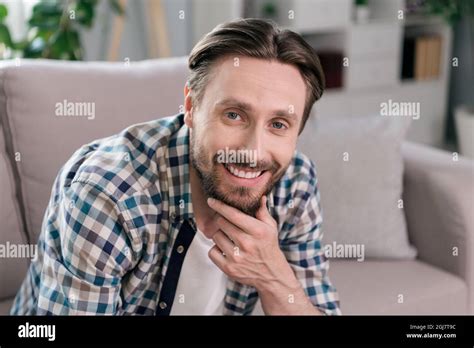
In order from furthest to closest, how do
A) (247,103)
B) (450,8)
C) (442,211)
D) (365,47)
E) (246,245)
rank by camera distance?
(365,47), (450,8), (442,211), (246,245), (247,103)

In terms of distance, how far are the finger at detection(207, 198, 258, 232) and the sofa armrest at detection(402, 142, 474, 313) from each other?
0.63m

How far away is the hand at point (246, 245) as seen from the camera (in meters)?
1.00

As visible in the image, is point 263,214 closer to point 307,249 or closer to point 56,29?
point 307,249

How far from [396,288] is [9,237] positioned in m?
0.78

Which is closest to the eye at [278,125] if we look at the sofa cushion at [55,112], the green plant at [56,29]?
the sofa cushion at [55,112]

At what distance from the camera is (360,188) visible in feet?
→ 4.91

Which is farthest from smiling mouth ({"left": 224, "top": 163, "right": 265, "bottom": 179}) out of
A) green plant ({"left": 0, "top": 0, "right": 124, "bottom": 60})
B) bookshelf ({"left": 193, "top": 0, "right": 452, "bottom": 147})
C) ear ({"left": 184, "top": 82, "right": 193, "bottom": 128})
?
bookshelf ({"left": 193, "top": 0, "right": 452, "bottom": 147})

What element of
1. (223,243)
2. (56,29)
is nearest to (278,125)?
(223,243)

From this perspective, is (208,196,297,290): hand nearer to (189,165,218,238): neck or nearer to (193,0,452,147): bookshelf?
(189,165,218,238): neck

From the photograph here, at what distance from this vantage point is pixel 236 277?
1.05 meters

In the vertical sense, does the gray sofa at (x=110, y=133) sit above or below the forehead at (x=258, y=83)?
below

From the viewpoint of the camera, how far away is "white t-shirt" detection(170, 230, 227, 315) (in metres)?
1.09

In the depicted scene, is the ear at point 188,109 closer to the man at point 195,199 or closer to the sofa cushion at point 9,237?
the man at point 195,199

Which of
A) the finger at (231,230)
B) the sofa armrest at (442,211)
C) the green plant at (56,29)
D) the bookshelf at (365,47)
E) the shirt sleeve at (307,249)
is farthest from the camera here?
the bookshelf at (365,47)
